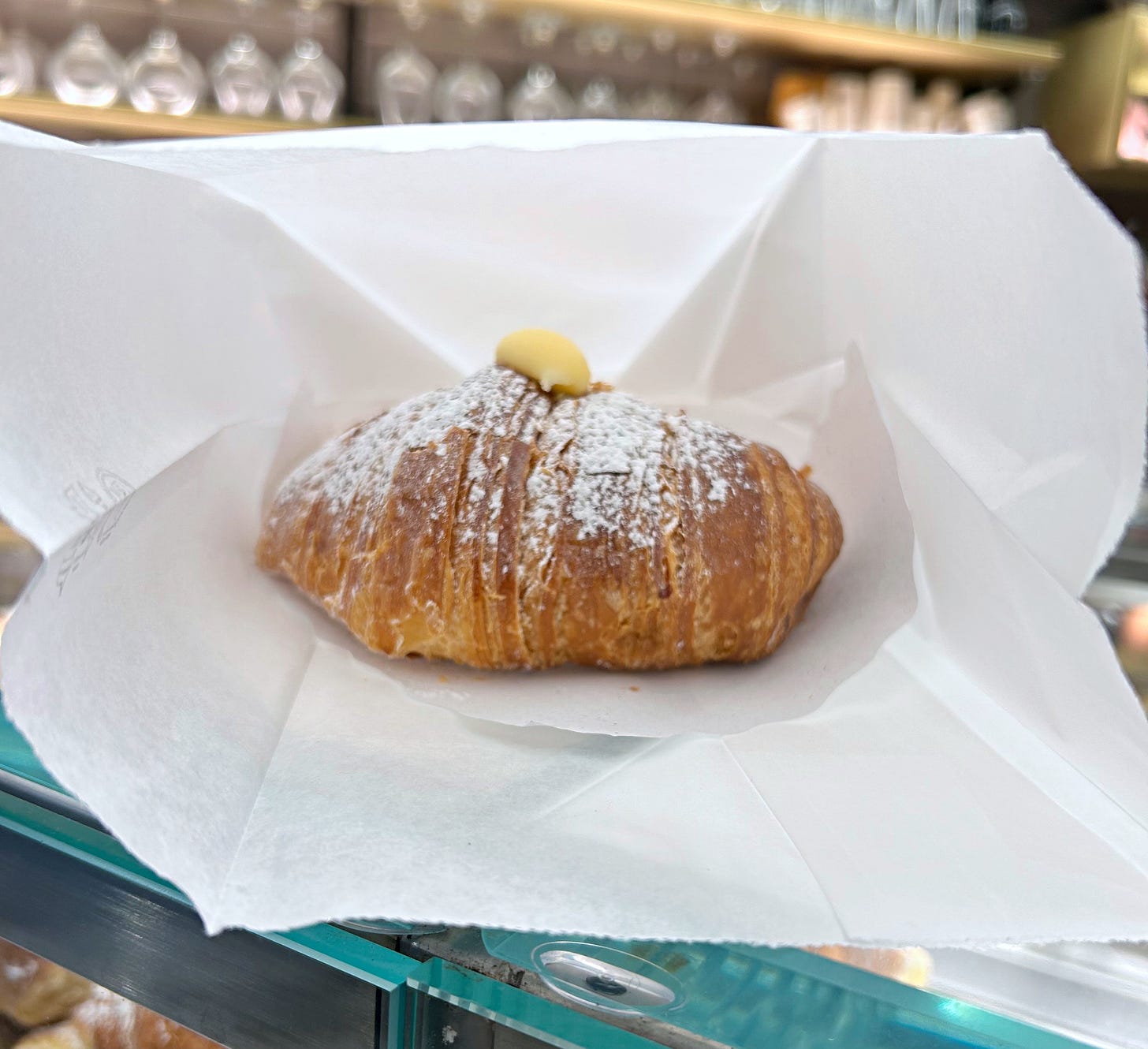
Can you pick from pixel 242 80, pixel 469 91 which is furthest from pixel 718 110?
pixel 242 80

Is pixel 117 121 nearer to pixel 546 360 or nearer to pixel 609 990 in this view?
pixel 546 360

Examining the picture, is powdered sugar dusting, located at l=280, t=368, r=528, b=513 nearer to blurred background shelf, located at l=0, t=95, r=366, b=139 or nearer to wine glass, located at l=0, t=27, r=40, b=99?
blurred background shelf, located at l=0, t=95, r=366, b=139

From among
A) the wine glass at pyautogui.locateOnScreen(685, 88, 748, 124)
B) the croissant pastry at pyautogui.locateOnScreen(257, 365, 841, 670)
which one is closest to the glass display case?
the croissant pastry at pyautogui.locateOnScreen(257, 365, 841, 670)

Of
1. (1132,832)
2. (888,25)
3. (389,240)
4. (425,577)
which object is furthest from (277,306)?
(888,25)

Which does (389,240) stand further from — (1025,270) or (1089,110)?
(1089,110)

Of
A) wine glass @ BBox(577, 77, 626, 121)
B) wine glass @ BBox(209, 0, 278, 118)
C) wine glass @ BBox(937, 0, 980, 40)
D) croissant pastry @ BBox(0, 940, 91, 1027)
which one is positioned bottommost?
croissant pastry @ BBox(0, 940, 91, 1027)

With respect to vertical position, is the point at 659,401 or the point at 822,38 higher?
the point at 822,38
